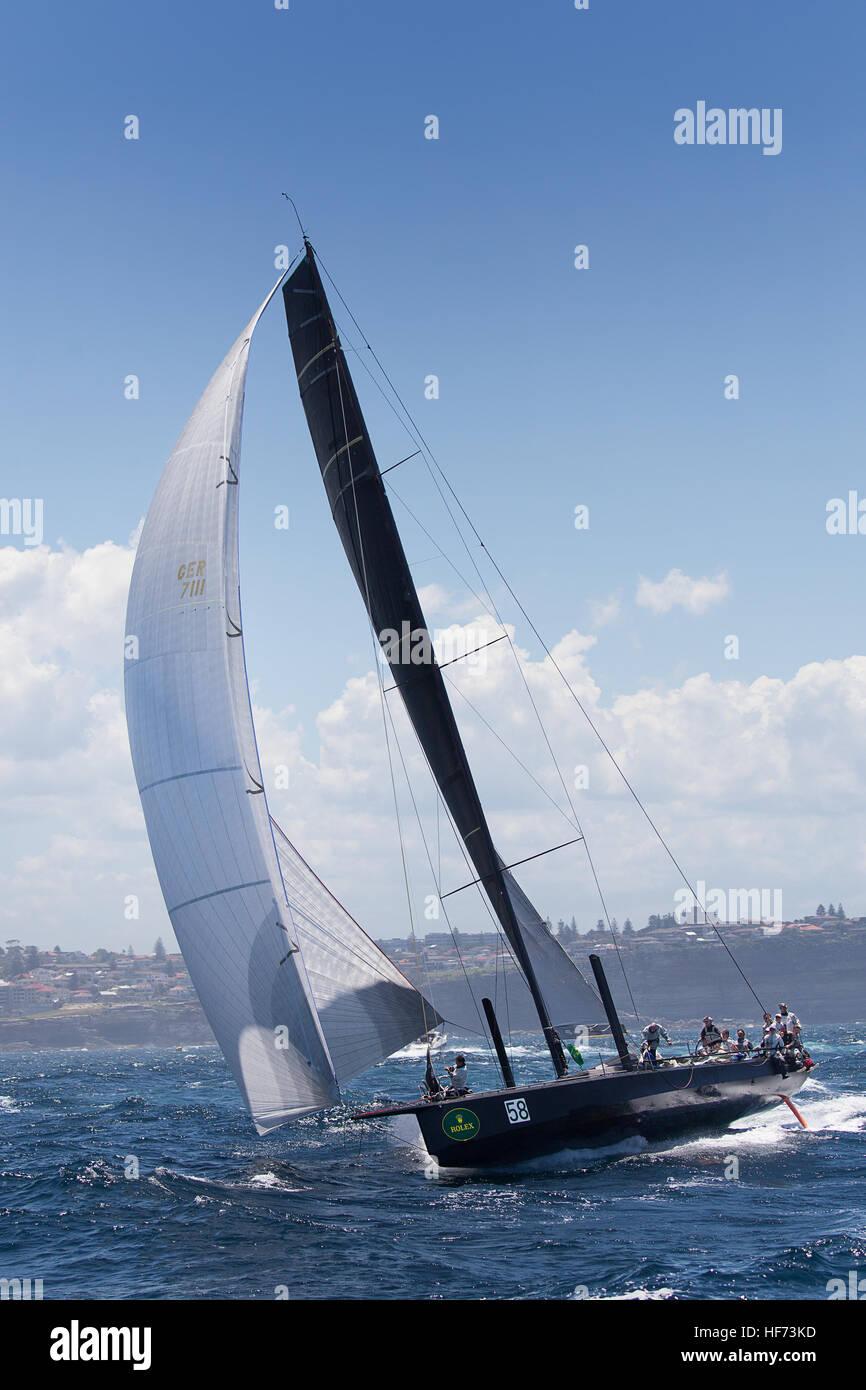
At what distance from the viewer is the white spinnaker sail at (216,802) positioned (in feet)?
51.0

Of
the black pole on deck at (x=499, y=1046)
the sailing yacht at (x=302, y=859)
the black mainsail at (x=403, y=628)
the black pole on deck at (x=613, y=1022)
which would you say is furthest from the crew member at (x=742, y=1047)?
the black pole on deck at (x=499, y=1046)

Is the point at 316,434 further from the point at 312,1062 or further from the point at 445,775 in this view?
the point at 312,1062

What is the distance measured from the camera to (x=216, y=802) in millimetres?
15867

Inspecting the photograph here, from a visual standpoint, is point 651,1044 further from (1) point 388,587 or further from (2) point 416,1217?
(1) point 388,587

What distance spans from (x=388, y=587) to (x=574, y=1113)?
10.0 meters

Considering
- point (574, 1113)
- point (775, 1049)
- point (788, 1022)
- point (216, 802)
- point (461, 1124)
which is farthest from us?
point (788, 1022)

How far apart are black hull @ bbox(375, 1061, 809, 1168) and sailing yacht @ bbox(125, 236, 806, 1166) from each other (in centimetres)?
3

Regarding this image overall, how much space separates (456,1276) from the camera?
11953mm

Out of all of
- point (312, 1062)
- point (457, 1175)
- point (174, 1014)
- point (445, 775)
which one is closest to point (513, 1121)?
point (457, 1175)

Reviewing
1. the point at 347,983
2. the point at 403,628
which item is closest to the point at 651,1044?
the point at 347,983

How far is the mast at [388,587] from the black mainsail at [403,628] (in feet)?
0.06

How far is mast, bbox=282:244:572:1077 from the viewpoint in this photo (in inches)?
814

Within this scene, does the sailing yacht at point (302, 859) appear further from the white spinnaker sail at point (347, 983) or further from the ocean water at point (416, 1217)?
the ocean water at point (416, 1217)
